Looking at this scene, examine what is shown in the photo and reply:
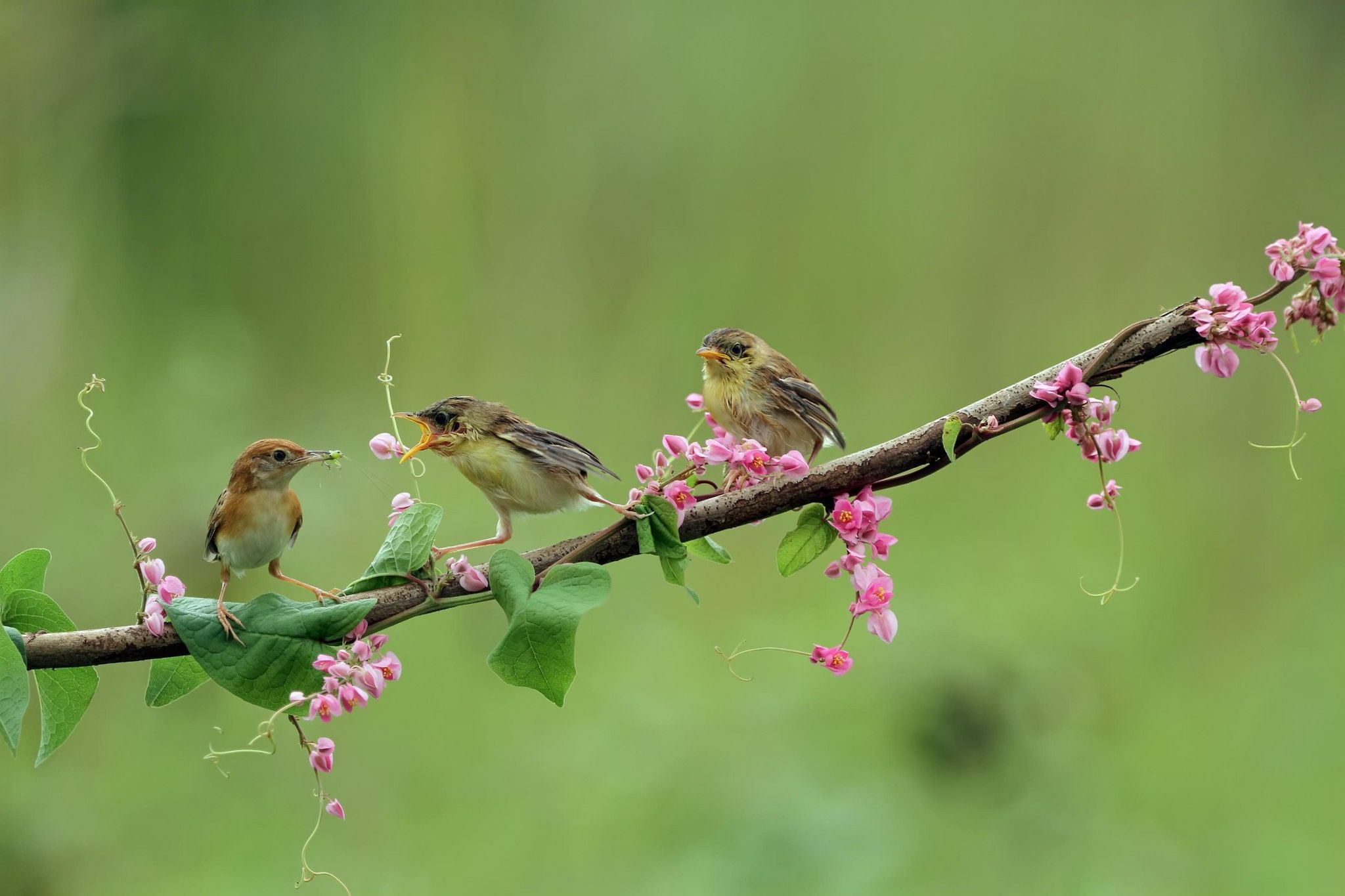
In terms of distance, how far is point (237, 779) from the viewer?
1.50 m

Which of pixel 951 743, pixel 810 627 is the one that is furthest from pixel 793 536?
pixel 810 627

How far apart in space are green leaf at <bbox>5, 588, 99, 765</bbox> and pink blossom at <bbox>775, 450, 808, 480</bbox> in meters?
0.26

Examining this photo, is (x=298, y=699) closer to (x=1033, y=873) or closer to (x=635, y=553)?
(x=635, y=553)

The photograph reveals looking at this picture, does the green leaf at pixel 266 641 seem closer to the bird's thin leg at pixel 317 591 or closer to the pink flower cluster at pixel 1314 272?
the bird's thin leg at pixel 317 591

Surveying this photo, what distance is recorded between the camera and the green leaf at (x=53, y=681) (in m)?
0.39

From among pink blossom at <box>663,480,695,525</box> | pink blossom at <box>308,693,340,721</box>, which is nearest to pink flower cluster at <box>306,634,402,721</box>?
pink blossom at <box>308,693,340,721</box>

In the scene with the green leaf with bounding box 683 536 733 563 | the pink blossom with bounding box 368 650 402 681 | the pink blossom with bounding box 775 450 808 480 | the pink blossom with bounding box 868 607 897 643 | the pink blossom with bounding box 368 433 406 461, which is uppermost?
the pink blossom with bounding box 775 450 808 480

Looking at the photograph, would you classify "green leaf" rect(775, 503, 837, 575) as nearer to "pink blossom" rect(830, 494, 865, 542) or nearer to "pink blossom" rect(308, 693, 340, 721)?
"pink blossom" rect(830, 494, 865, 542)

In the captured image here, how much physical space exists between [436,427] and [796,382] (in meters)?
0.16

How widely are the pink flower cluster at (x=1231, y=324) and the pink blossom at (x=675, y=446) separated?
0.17 metres

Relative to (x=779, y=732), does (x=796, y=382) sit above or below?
above

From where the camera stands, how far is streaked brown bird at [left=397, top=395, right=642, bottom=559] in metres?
0.43

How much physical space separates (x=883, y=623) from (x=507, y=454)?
0.16 metres

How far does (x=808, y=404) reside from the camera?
49cm
